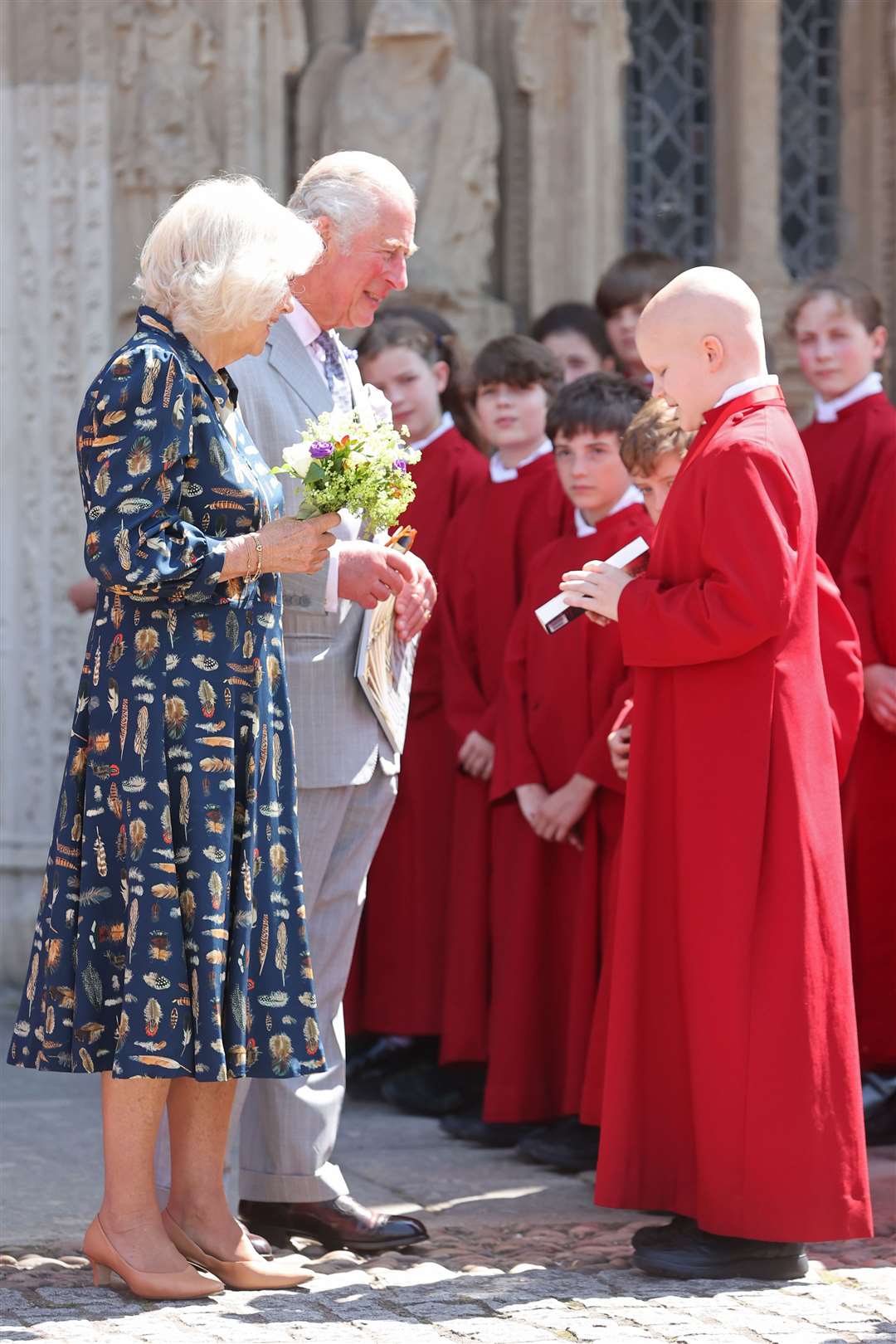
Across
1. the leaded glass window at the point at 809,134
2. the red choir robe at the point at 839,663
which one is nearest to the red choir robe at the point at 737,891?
the red choir robe at the point at 839,663

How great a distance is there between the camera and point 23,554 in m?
7.14

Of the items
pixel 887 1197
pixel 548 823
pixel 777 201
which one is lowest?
pixel 887 1197

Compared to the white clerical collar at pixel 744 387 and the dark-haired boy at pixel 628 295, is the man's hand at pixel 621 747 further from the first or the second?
the dark-haired boy at pixel 628 295

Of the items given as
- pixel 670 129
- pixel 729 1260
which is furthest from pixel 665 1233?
pixel 670 129

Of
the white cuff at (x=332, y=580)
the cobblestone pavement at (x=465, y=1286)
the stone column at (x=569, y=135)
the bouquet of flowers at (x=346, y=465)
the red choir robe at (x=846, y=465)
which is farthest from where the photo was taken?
the stone column at (x=569, y=135)

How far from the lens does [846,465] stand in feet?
18.7

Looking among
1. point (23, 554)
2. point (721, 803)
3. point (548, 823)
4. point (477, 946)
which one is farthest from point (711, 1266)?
point (23, 554)

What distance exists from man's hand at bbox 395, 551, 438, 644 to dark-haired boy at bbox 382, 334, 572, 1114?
1.27 metres

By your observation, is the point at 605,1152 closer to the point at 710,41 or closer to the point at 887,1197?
the point at 887,1197

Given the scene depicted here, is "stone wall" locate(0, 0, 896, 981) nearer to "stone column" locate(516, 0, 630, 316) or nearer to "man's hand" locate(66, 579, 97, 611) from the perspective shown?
"stone column" locate(516, 0, 630, 316)

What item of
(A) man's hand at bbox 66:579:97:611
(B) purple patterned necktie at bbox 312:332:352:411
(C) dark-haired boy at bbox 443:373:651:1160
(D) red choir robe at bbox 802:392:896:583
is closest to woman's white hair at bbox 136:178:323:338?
(B) purple patterned necktie at bbox 312:332:352:411

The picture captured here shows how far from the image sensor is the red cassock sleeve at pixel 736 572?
397 cm

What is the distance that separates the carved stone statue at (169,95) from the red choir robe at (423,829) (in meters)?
1.45

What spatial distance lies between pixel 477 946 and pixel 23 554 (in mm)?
2289
